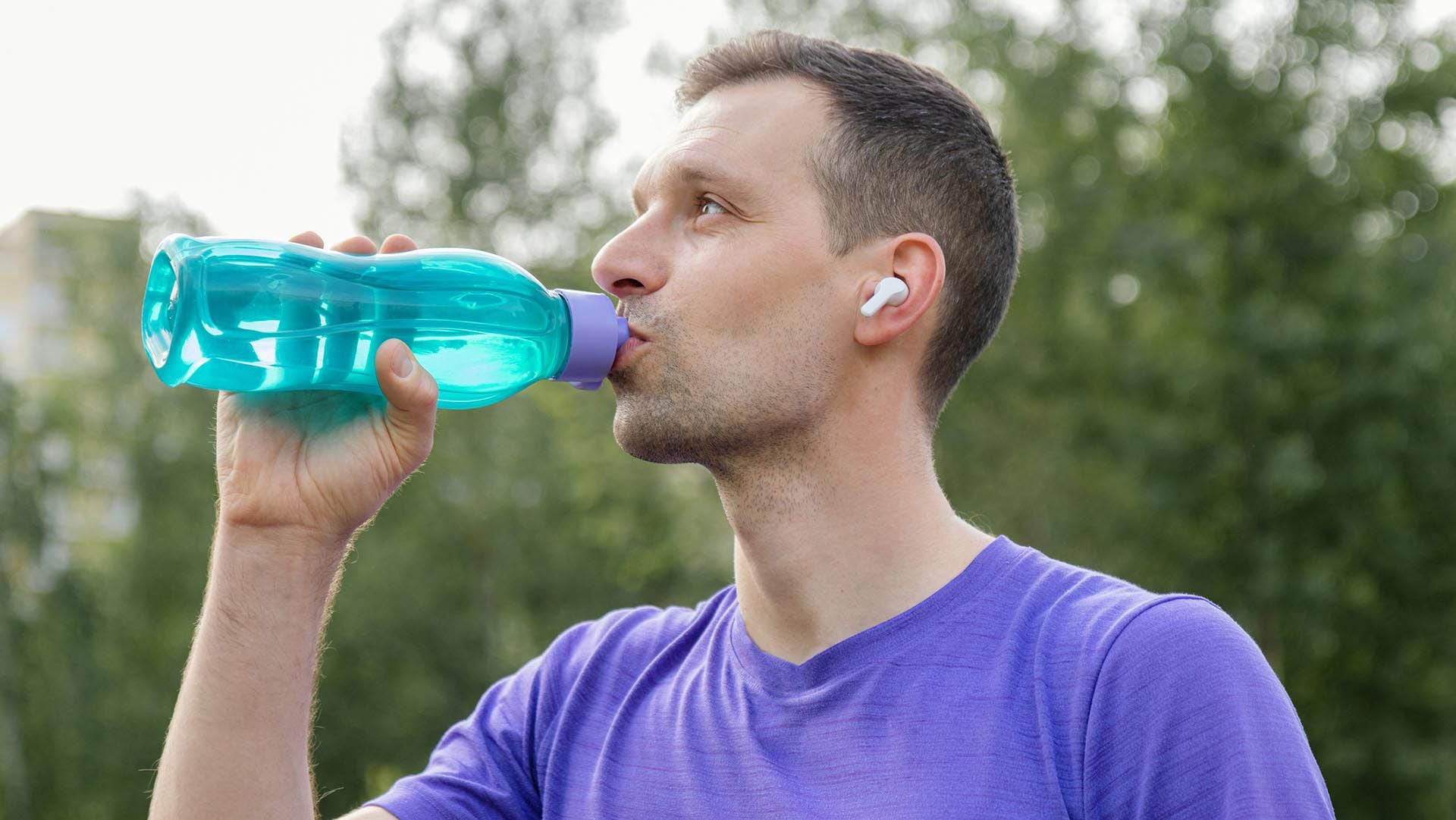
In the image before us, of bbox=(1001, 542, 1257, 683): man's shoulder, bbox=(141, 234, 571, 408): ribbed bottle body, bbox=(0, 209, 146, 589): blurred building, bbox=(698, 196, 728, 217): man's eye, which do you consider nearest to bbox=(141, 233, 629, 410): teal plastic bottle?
bbox=(141, 234, 571, 408): ribbed bottle body

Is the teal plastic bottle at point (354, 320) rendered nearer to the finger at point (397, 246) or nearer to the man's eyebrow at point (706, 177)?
the finger at point (397, 246)

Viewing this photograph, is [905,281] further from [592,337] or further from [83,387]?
[83,387]

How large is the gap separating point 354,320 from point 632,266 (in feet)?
1.59

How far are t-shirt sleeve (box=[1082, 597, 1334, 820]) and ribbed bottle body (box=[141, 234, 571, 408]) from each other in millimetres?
1061

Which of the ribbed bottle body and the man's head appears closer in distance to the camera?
the ribbed bottle body

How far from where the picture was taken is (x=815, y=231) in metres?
2.54

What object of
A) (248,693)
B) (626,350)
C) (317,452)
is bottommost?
(248,693)

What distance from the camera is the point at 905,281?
2598mm

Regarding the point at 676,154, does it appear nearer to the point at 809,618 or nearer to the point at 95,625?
the point at 809,618

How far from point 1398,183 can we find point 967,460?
6549 millimetres

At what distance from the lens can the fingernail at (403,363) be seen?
220cm

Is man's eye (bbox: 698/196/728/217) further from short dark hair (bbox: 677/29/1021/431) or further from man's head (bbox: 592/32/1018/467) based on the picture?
short dark hair (bbox: 677/29/1021/431)

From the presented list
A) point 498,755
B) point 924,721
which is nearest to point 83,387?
point 498,755

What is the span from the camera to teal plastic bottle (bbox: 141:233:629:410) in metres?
2.24
